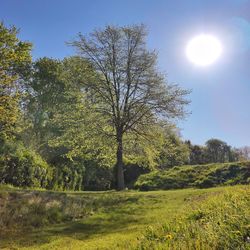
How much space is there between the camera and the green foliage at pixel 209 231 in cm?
489

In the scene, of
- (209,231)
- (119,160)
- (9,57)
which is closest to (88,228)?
(209,231)

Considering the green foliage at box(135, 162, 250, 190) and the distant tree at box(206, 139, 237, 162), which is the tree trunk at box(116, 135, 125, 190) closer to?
the green foliage at box(135, 162, 250, 190)

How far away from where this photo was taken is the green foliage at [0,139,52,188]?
18062mm

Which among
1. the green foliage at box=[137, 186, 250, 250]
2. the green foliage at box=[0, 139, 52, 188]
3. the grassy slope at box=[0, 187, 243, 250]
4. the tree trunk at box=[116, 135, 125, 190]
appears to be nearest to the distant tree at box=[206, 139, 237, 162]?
the tree trunk at box=[116, 135, 125, 190]

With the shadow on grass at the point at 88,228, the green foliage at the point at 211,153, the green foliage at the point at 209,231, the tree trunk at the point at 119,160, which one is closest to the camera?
the green foliage at the point at 209,231

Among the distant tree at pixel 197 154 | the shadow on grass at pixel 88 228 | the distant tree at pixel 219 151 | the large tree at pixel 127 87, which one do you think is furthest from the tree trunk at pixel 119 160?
the distant tree at pixel 219 151

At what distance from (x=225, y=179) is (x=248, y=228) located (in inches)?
609

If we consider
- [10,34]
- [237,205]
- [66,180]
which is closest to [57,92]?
[66,180]

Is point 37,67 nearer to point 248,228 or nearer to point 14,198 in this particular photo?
point 14,198

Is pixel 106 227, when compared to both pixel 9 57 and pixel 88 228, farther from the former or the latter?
pixel 9 57

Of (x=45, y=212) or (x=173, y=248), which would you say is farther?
(x=45, y=212)

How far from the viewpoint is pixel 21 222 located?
10141 millimetres

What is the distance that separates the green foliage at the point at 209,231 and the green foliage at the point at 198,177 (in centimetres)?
1235

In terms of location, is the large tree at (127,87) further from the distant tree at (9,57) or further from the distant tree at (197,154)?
the distant tree at (197,154)
